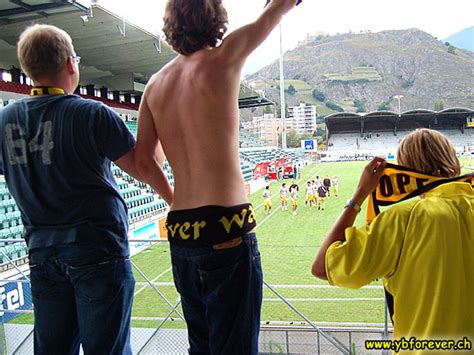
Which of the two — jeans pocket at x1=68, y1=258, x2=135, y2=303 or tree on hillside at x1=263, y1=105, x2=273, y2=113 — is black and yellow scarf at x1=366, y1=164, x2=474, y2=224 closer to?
jeans pocket at x1=68, y1=258, x2=135, y2=303

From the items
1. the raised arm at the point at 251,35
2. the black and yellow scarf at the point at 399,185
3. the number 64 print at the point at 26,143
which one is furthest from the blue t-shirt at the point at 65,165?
the black and yellow scarf at the point at 399,185

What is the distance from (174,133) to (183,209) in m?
0.14

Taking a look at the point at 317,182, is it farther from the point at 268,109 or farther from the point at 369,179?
the point at 369,179

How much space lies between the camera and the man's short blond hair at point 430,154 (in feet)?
2.51

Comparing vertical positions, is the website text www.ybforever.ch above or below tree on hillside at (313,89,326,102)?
below

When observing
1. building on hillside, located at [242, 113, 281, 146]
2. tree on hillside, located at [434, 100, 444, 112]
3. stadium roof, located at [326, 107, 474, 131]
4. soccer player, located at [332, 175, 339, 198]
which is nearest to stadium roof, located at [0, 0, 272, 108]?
building on hillside, located at [242, 113, 281, 146]

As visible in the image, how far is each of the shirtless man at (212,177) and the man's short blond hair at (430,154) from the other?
0.31 m

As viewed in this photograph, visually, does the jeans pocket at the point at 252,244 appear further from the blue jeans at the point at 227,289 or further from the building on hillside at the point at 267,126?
the building on hillside at the point at 267,126

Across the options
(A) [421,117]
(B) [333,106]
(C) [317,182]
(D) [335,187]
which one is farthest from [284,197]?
(A) [421,117]

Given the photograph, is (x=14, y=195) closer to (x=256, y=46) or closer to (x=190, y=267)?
(x=190, y=267)

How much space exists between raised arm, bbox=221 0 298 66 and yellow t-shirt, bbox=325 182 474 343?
358mm

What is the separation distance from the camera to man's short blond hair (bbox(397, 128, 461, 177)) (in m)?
0.77

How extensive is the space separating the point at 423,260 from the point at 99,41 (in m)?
5.73

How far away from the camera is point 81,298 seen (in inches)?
31.9
